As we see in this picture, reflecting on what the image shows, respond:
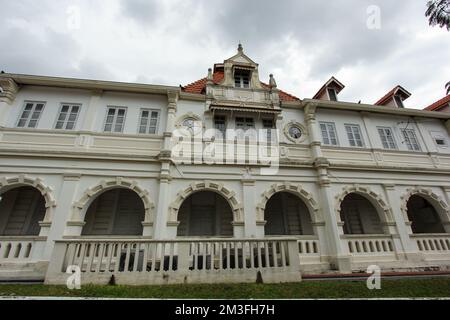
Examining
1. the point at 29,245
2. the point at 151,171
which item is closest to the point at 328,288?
the point at 151,171

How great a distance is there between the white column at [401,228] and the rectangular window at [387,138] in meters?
2.50

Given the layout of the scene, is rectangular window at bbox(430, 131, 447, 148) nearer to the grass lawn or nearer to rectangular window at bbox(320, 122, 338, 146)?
rectangular window at bbox(320, 122, 338, 146)

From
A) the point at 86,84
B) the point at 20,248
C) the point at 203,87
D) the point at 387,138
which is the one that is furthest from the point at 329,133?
the point at 20,248

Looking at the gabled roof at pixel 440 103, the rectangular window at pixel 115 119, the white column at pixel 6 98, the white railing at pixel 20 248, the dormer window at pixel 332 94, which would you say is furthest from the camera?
the gabled roof at pixel 440 103

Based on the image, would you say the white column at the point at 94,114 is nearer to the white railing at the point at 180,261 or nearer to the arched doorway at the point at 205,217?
the white railing at the point at 180,261

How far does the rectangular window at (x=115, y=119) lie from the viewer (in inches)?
384

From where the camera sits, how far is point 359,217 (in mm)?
11195

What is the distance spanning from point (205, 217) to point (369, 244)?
7.42m

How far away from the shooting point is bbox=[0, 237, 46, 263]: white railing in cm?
737

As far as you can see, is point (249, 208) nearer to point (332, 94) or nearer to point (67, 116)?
point (332, 94)

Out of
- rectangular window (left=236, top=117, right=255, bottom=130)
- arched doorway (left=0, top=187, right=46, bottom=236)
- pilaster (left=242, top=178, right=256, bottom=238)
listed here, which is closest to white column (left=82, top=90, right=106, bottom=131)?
arched doorway (left=0, top=187, right=46, bottom=236)

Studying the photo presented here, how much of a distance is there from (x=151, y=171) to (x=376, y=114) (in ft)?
41.2

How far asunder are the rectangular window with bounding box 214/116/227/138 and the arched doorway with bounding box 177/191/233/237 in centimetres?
323

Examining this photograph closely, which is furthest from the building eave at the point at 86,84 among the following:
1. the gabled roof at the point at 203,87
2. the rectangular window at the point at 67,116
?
the gabled roof at the point at 203,87
